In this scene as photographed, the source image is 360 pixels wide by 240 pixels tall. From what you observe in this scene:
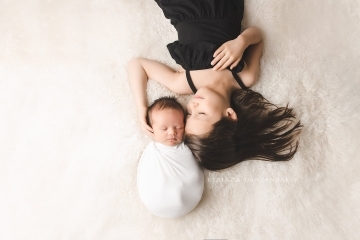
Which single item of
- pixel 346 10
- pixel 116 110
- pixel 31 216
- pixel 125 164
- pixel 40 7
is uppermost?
pixel 346 10

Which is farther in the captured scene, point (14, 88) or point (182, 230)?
point (14, 88)

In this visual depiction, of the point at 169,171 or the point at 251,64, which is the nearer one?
the point at 169,171

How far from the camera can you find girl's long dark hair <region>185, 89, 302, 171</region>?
110 cm

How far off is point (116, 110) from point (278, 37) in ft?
2.07

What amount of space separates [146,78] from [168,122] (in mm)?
214

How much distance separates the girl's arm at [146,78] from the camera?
3.90ft

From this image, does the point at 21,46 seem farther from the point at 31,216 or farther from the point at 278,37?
the point at 278,37

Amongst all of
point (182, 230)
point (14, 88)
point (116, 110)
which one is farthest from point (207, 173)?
point (14, 88)

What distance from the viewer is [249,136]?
1138mm

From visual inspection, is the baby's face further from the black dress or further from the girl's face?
the black dress

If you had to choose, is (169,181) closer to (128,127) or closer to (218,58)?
(128,127)

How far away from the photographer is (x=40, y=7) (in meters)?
1.29

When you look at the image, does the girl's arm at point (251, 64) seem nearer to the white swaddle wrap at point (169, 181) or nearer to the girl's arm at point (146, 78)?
the girl's arm at point (146, 78)

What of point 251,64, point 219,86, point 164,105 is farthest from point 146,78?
point 251,64
